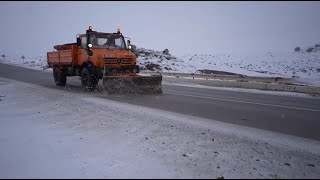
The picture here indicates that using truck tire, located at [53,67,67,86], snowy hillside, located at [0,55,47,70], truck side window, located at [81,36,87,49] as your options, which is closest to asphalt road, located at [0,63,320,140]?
truck side window, located at [81,36,87,49]

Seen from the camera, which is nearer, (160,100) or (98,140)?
(98,140)

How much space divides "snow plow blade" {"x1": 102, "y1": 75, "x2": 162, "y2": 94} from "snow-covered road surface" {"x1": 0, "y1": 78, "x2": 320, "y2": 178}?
15.3 ft

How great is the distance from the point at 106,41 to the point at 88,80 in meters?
2.01

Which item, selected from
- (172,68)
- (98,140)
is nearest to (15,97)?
(98,140)

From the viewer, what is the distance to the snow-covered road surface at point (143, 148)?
15.1ft

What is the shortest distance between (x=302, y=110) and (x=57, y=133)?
7.62 meters

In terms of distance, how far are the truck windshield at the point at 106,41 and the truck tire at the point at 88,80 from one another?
1.27 meters

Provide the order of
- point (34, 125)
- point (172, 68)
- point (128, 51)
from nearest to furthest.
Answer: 1. point (34, 125)
2. point (128, 51)
3. point (172, 68)

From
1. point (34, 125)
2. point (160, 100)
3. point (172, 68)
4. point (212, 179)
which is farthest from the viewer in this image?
point (172, 68)

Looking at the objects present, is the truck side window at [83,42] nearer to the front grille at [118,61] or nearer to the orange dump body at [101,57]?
the orange dump body at [101,57]

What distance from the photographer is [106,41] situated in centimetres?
1480

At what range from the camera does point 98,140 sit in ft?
20.2

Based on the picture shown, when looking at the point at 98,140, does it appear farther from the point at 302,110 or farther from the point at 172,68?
the point at 172,68

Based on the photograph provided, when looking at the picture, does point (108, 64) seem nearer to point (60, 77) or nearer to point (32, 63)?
point (60, 77)
